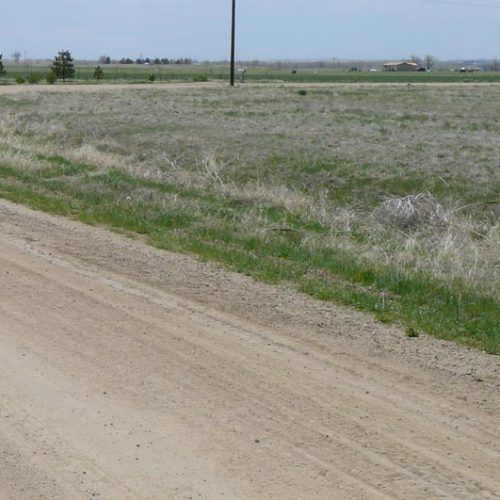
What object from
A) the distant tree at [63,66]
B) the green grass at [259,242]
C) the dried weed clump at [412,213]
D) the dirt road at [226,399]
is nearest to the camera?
the dirt road at [226,399]

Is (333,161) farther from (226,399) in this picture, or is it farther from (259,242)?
(226,399)

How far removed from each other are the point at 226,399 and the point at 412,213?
9698 mm

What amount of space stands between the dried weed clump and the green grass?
4.68 feet

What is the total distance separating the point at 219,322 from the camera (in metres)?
8.16

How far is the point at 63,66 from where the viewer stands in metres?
98.8

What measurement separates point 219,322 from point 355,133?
21976 mm

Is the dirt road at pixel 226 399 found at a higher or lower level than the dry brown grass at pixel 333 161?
higher

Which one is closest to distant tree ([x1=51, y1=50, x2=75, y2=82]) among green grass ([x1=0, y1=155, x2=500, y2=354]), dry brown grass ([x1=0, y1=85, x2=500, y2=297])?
dry brown grass ([x1=0, y1=85, x2=500, y2=297])

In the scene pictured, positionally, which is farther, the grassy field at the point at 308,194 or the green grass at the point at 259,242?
the grassy field at the point at 308,194

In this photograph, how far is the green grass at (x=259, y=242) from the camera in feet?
29.0

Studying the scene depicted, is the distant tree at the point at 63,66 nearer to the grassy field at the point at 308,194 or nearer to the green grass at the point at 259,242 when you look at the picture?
the grassy field at the point at 308,194

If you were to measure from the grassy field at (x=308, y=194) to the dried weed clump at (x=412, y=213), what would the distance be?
33 millimetres

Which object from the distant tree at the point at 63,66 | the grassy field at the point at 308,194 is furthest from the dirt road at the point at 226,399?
the distant tree at the point at 63,66

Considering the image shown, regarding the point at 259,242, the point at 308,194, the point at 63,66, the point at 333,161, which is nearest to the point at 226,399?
the point at 259,242
